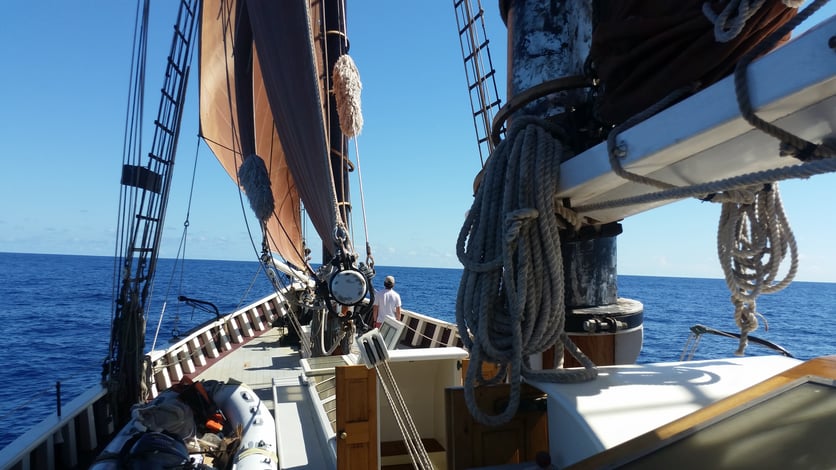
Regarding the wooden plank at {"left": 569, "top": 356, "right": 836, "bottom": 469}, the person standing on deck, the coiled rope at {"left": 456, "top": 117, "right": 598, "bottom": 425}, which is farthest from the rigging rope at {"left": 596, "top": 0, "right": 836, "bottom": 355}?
the person standing on deck

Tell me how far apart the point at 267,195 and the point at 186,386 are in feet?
7.97

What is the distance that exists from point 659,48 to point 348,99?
5137 mm

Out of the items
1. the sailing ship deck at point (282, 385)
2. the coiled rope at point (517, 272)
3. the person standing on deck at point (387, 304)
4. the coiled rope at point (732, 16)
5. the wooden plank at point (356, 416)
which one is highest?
the coiled rope at point (732, 16)

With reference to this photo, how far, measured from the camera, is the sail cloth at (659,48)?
3.98ft

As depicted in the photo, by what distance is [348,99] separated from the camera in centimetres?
618

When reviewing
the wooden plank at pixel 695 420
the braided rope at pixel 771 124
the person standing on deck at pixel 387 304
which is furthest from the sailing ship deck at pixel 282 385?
the braided rope at pixel 771 124

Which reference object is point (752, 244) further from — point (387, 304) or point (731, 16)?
point (387, 304)

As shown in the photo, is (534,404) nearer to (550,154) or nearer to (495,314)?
(495,314)

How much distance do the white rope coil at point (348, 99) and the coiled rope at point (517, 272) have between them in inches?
181

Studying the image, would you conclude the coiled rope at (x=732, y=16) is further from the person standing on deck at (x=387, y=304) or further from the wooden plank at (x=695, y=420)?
the person standing on deck at (x=387, y=304)

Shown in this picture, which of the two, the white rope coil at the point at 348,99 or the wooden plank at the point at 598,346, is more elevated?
the white rope coil at the point at 348,99

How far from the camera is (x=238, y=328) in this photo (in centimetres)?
1014

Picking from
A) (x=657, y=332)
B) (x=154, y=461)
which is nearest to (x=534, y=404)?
(x=154, y=461)

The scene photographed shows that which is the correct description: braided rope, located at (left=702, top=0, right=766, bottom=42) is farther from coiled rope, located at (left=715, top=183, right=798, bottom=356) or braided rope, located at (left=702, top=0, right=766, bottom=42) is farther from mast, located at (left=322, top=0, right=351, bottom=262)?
mast, located at (left=322, top=0, right=351, bottom=262)
